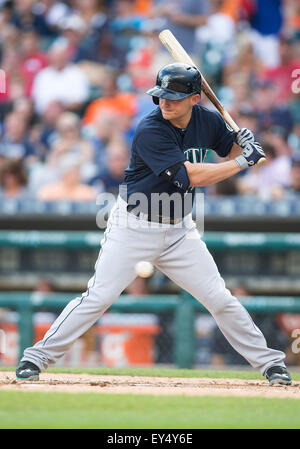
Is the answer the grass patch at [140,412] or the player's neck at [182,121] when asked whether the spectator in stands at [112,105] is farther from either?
the grass patch at [140,412]

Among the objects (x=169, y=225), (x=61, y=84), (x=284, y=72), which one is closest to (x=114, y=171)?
(x=61, y=84)

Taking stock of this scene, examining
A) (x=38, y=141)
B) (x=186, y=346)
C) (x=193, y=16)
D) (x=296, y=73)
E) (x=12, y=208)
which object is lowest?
(x=186, y=346)

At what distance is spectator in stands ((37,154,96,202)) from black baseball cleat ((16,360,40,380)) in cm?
338

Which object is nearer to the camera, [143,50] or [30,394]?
[30,394]

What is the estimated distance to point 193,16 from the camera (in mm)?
10383

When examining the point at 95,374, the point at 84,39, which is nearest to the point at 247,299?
the point at 95,374

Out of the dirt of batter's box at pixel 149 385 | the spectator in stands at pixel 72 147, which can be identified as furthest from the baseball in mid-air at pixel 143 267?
the spectator in stands at pixel 72 147

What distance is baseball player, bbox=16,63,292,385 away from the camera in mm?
4906

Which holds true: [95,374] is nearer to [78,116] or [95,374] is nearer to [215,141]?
[215,141]

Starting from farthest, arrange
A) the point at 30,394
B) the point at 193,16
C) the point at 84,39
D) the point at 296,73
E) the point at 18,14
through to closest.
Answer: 1. the point at 18,14
2. the point at 84,39
3. the point at 193,16
4. the point at 296,73
5. the point at 30,394

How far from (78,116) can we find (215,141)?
5230 mm

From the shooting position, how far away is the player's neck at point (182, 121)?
5039 mm

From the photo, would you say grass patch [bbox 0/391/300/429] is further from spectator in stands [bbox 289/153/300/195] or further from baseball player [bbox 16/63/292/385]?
spectator in stands [bbox 289/153/300/195]

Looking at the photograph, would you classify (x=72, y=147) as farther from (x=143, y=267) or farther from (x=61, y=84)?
(x=143, y=267)
